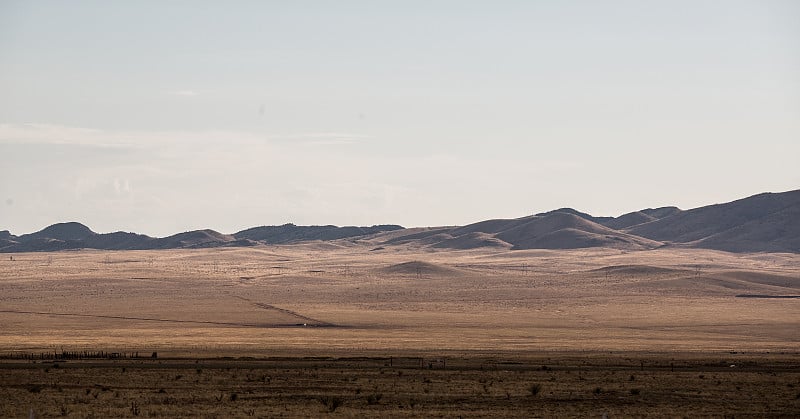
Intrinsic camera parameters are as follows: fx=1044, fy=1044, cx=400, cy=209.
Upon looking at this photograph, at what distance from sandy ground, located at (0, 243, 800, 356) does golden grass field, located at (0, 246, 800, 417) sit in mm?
396

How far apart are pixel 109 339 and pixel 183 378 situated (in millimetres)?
40817

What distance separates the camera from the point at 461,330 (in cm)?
10188

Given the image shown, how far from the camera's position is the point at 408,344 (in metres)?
80.2

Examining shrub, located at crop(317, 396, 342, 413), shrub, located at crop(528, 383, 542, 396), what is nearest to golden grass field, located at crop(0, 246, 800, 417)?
shrub, located at crop(317, 396, 342, 413)

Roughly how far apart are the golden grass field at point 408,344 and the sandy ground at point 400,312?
396 mm

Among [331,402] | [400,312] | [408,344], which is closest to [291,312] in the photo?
[400,312]

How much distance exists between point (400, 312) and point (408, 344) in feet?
158

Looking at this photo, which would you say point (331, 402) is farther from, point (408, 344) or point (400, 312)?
point (400, 312)

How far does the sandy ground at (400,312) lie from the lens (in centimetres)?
8250

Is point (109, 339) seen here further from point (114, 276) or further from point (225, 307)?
point (114, 276)

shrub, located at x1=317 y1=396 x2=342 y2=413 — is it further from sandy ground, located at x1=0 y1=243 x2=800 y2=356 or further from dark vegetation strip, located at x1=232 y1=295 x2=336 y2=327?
dark vegetation strip, located at x1=232 y1=295 x2=336 y2=327

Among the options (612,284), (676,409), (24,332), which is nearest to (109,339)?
(24,332)

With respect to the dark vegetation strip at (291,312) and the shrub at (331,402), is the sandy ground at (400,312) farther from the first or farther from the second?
the shrub at (331,402)

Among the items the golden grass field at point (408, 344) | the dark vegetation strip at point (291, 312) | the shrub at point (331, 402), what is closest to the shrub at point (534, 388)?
the golden grass field at point (408, 344)
